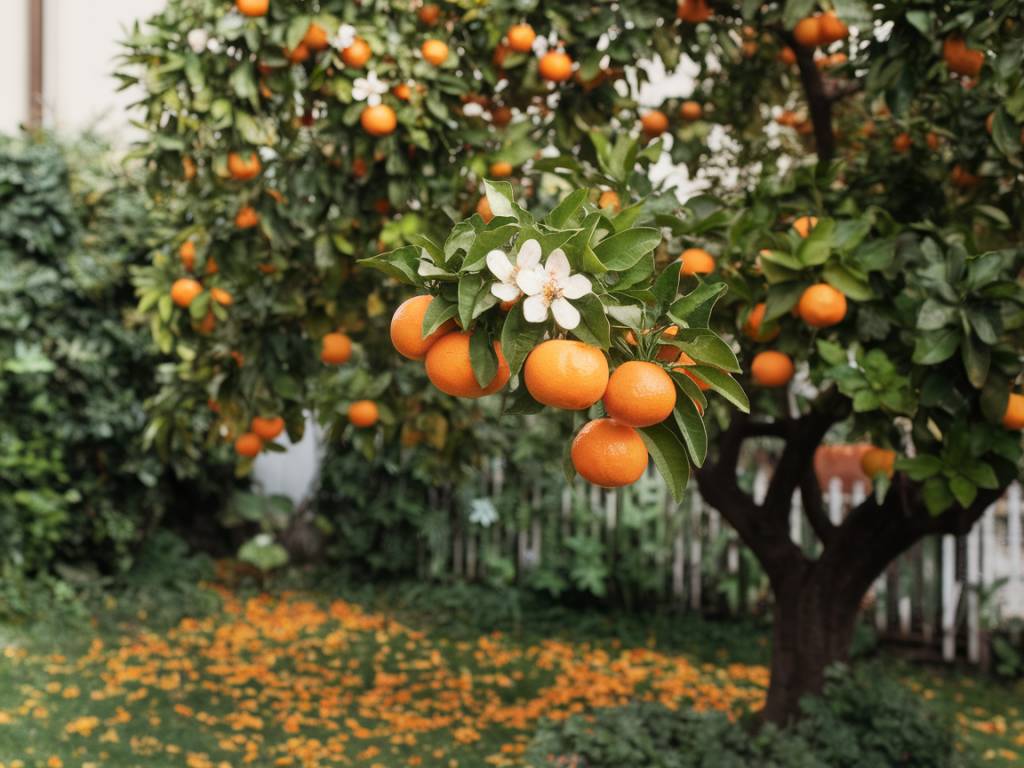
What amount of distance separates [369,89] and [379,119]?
0.11 meters

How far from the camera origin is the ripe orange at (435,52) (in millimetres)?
2705

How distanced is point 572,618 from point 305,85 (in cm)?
390

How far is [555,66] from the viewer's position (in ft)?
9.08

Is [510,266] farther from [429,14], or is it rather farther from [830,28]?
[830,28]

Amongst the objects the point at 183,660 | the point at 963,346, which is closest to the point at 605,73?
the point at 963,346

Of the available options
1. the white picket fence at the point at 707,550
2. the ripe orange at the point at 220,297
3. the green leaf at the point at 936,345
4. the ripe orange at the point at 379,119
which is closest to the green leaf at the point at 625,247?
the green leaf at the point at 936,345

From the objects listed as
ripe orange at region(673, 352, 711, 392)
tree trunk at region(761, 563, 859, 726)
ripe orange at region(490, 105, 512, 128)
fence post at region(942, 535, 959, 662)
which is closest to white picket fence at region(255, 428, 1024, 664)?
fence post at region(942, 535, 959, 662)

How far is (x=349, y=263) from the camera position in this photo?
2945 millimetres

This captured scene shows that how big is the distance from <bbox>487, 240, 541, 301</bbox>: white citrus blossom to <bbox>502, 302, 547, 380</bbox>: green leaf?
0.09 ft

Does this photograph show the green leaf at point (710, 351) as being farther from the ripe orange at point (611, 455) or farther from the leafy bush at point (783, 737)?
the leafy bush at point (783, 737)

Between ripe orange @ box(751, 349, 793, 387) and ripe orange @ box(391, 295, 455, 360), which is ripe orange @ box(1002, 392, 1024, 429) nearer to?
ripe orange @ box(751, 349, 793, 387)

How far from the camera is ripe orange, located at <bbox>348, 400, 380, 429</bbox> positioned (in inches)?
115

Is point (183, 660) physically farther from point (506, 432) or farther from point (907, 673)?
point (907, 673)

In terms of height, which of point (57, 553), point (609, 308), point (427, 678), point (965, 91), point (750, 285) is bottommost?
point (427, 678)
